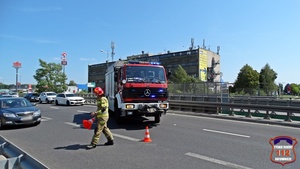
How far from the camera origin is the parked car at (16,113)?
12.1m

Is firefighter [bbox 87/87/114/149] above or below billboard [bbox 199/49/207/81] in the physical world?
below

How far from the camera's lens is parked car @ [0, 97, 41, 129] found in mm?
12133

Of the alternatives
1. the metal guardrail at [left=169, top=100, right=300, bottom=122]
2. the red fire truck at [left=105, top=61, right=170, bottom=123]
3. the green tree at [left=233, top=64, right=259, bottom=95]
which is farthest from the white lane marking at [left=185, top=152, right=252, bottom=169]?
the green tree at [left=233, top=64, right=259, bottom=95]

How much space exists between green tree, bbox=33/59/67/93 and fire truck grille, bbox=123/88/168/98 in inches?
1918

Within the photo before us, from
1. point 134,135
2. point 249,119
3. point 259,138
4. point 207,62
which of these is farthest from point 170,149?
point 207,62

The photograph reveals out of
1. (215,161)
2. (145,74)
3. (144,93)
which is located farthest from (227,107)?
(215,161)

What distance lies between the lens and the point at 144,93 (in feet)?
38.9

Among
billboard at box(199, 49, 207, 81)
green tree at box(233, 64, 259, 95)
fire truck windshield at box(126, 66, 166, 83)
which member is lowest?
fire truck windshield at box(126, 66, 166, 83)

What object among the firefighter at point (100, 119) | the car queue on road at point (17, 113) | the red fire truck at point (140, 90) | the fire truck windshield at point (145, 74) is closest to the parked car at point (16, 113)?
the car queue on road at point (17, 113)

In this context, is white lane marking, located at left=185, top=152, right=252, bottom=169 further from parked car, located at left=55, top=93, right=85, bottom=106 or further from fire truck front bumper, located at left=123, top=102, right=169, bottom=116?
parked car, located at left=55, top=93, right=85, bottom=106

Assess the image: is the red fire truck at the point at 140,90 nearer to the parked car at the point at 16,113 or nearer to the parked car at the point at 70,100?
the parked car at the point at 16,113

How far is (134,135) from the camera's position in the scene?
10070 mm

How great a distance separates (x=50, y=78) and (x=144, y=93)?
50445mm

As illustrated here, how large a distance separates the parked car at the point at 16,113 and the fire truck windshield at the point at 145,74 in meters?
5.05
